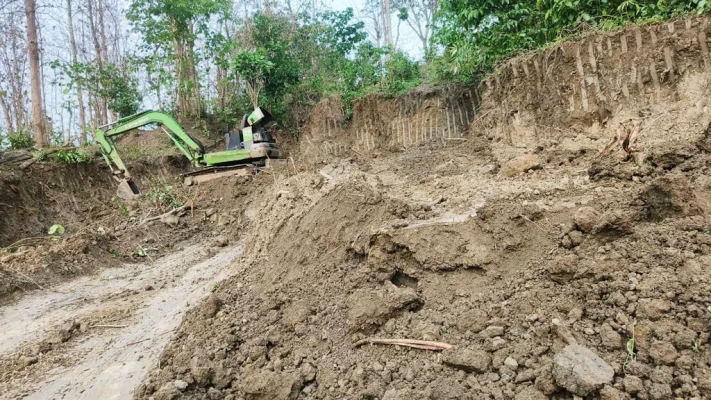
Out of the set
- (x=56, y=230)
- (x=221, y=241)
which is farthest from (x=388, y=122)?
(x=56, y=230)

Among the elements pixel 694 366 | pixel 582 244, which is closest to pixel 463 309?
pixel 582 244

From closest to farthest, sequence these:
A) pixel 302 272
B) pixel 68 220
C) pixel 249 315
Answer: pixel 249 315, pixel 302 272, pixel 68 220

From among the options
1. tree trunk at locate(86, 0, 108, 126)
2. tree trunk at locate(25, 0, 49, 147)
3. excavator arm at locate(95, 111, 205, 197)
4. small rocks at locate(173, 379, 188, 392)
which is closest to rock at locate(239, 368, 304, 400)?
small rocks at locate(173, 379, 188, 392)

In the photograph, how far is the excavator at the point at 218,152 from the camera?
30.8 feet

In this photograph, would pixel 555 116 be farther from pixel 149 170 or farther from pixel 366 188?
pixel 149 170

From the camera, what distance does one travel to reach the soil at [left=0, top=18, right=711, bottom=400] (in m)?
1.77

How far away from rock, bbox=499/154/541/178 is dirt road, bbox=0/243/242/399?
360cm

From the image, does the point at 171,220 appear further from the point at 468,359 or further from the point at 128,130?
the point at 468,359

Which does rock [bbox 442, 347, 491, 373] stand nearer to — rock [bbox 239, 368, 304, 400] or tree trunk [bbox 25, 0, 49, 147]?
rock [bbox 239, 368, 304, 400]

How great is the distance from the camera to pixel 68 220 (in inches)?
392

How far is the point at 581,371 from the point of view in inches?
62.7

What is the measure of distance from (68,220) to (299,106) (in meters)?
7.81

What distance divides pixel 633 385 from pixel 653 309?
43 cm

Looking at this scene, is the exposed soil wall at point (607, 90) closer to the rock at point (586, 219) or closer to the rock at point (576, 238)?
the rock at point (586, 219)
